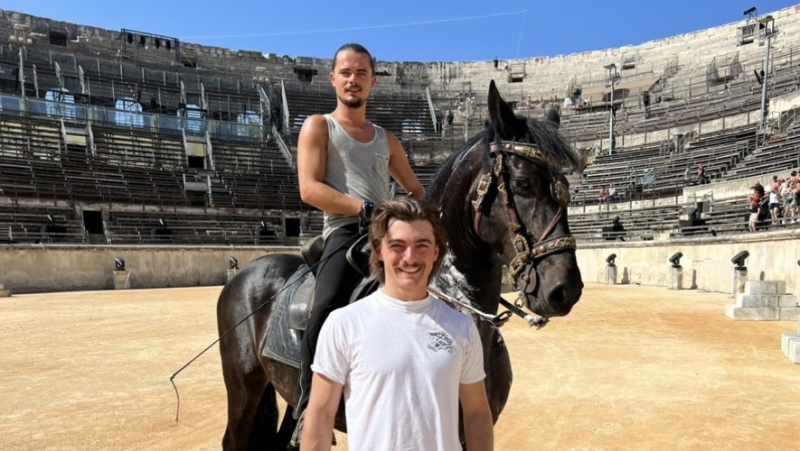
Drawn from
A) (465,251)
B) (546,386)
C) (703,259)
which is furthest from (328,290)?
(703,259)

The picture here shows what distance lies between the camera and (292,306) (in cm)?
247

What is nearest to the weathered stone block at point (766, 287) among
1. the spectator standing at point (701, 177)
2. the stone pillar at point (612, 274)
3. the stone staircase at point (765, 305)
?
the stone staircase at point (765, 305)

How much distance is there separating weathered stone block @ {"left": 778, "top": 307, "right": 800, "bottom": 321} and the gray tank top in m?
12.2

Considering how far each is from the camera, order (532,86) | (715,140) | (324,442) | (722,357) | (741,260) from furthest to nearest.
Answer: (532,86)
(715,140)
(741,260)
(722,357)
(324,442)

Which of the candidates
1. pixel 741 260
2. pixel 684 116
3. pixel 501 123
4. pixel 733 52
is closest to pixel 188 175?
pixel 741 260

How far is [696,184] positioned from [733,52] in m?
24.0

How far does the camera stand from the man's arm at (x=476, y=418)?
1440mm

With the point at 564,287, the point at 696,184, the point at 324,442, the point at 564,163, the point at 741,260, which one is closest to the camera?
the point at 324,442

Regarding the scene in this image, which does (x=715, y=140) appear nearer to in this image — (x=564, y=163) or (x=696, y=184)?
(x=696, y=184)

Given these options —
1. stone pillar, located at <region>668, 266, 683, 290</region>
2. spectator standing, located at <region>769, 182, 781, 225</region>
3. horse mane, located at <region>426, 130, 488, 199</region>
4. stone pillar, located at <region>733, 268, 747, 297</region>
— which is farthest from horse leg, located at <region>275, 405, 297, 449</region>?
stone pillar, located at <region>668, 266, 683, 290</region>

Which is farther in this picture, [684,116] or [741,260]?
[684,116]

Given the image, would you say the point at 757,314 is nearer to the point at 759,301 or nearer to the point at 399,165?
the point at 759,301

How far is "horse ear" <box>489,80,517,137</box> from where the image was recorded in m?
2.04

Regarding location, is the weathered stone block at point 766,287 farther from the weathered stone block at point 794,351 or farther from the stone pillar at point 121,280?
the stone pillar at point 121,280
